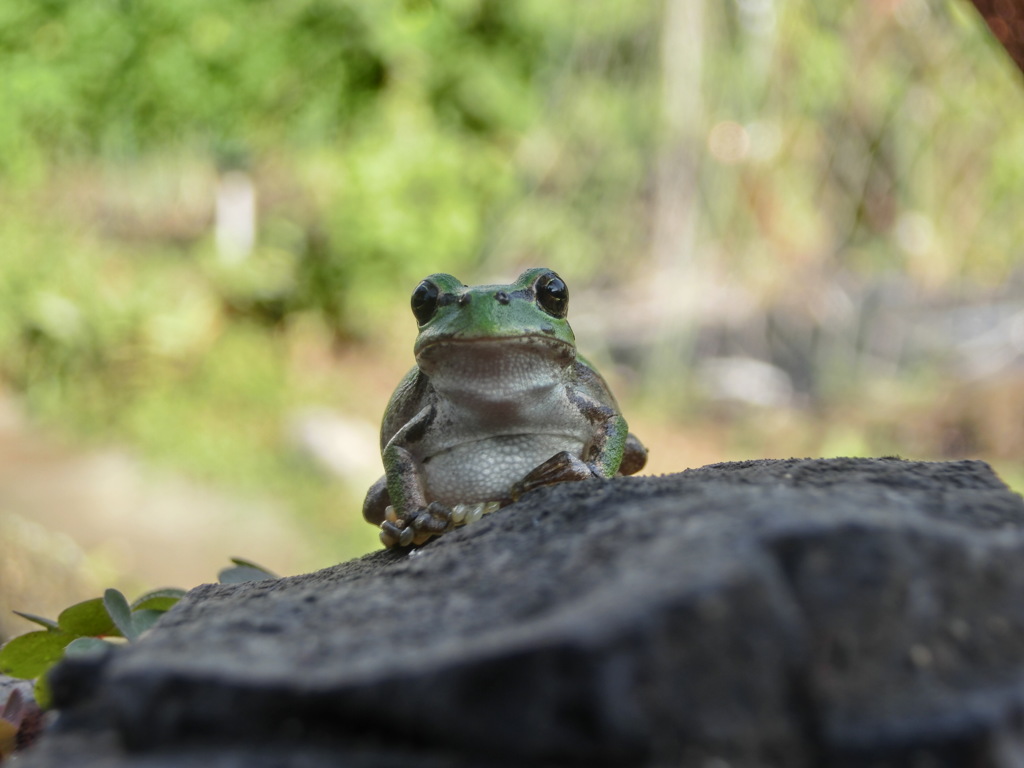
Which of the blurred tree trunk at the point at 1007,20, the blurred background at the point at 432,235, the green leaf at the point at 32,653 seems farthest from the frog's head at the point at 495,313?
the blurred background at the point at 432,235

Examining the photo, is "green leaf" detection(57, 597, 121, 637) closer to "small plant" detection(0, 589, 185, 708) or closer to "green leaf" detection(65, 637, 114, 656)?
"small plant" detection(0, 589, 185, 708)

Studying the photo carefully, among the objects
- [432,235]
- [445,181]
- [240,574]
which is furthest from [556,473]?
[445,181]

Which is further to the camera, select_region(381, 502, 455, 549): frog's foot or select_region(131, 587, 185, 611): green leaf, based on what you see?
select_region(131, 587, 185, 611): green leaf

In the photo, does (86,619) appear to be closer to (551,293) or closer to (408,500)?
(408,500)

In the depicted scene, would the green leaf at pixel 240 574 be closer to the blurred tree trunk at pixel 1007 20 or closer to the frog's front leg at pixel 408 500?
the frog's front leg at pixel 408 500

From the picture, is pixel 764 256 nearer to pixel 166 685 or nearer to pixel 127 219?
pixel 166 685

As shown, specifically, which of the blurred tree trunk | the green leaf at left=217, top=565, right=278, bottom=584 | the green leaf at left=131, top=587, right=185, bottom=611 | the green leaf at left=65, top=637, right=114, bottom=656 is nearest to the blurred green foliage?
the blurred tree trunk

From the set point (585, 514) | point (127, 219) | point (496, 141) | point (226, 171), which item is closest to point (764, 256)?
point (585, 514)
